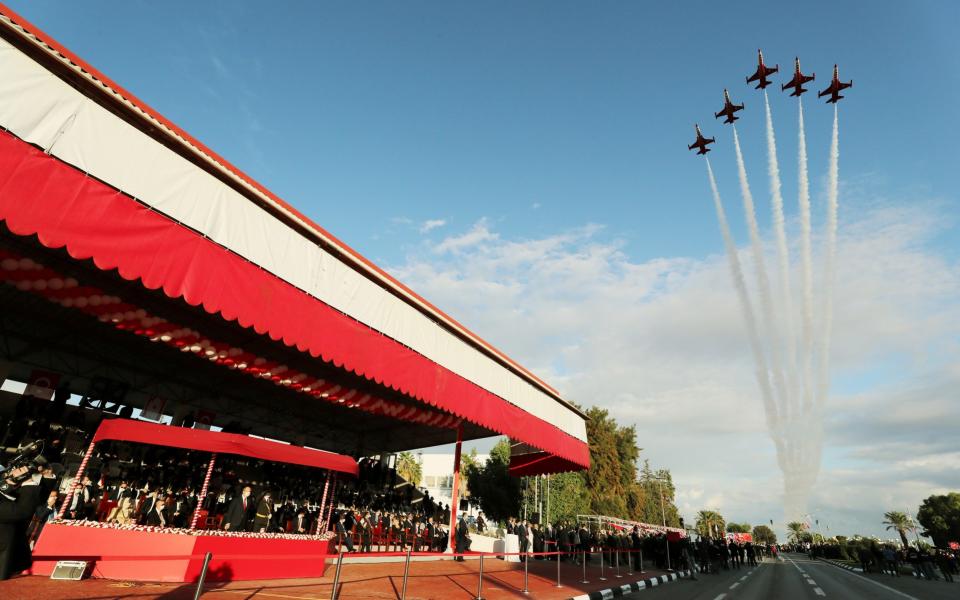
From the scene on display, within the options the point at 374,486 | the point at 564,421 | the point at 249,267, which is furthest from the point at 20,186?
the point at 374,486

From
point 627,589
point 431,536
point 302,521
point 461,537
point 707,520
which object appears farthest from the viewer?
point 707,520

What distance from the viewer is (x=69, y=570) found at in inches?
294

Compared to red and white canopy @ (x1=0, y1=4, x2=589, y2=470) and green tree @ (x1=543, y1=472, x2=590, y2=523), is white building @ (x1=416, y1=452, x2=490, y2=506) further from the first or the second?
red and white canopy @ (x1=0, y1=4, x2=589, y2=470)

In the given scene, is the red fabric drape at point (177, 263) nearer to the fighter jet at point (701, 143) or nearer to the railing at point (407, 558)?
the railing at point (407, 558)

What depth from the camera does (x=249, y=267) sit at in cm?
855

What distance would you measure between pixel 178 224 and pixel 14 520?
5296mm

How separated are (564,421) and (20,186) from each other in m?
18.0

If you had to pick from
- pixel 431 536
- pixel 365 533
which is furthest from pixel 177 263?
pixel 431 536

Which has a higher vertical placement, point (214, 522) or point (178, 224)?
point (178, 224)

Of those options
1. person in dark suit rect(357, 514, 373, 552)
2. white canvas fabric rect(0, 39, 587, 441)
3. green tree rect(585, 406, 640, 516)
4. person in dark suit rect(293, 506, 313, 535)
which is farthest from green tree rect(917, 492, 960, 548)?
white canvas fabric rect(0, 39, 587, 441)

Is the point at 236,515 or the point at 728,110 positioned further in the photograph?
the point at 728,110

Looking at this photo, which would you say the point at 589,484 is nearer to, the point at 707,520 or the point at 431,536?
the point at 431,536

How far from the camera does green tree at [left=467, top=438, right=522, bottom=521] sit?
44.1 metres

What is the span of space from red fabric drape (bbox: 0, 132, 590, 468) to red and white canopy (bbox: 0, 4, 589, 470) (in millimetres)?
17
